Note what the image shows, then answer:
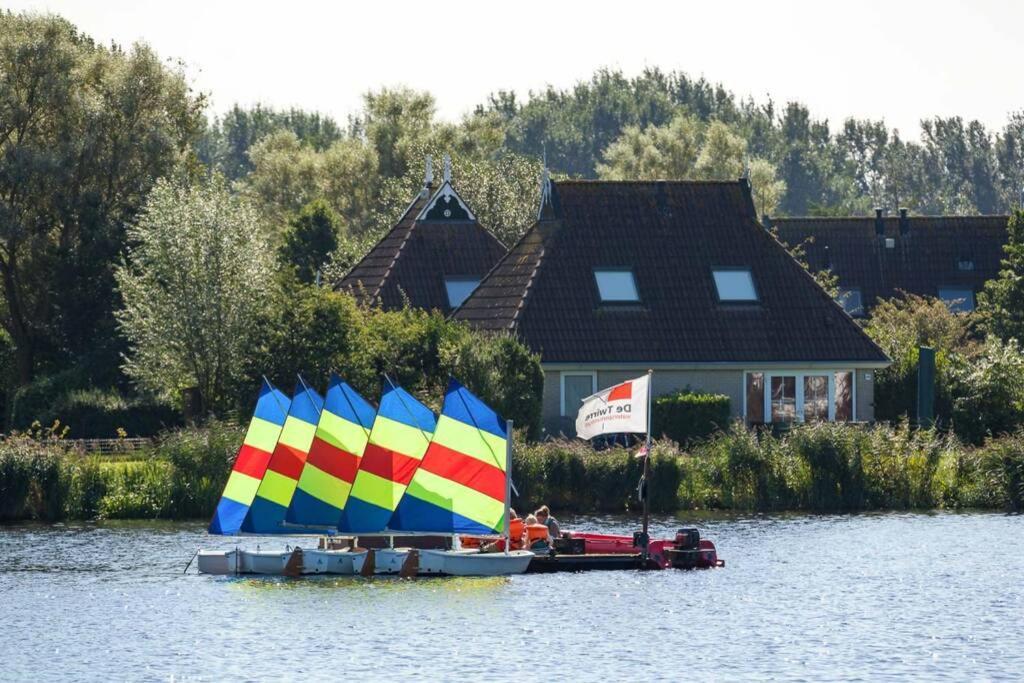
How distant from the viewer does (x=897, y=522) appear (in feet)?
175

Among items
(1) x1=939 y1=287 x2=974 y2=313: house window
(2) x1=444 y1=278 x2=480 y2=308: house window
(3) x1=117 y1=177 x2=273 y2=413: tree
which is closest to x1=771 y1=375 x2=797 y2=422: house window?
(2) x1=444 y1=278 x2=480 y2=308: house window

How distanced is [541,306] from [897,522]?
A: 13.9m

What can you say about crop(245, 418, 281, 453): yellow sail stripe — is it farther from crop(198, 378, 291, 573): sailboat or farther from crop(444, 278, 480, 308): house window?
crop(444, 278, 480, 308): house window

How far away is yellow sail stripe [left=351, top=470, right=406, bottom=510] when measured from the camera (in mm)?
45125

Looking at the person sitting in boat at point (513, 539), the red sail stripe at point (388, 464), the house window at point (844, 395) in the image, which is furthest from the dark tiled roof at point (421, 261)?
the person sitting in boat at point (513, 539)

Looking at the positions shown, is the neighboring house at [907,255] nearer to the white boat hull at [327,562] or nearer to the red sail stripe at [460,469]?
the red sail stripe at [460,469]

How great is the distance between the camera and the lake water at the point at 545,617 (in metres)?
34.4

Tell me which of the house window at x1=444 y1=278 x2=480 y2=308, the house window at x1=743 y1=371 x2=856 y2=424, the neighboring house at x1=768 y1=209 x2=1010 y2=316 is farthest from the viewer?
the neighboring house at x1=768 y1=209 x2=1010 y2=316

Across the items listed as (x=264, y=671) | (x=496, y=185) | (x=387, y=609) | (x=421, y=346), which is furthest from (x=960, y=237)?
(x=264, y=671)

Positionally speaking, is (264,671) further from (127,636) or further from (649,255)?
(649,255)

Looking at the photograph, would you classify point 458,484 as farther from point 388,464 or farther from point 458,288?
point 458,288

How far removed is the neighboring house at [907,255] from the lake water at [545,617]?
3525 centimetres

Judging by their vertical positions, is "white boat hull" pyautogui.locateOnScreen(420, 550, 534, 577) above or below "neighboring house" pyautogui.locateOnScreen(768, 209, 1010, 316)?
below

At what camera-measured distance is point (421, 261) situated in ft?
230
